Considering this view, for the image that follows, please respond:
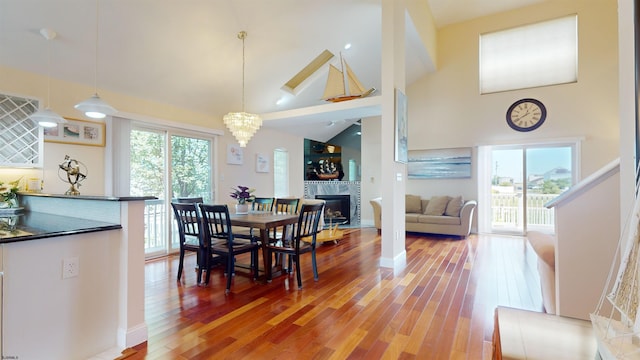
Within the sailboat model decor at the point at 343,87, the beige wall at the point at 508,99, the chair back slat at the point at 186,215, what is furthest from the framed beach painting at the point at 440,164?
the chair back slat at the point at 186,215

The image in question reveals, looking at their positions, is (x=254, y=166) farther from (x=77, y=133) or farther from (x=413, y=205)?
(x=413, y=205)

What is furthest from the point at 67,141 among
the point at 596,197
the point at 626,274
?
the point at 596,197

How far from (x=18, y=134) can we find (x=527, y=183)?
8.04 meters

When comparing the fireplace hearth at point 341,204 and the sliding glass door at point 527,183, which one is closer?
the sliding glass door at point 527,183

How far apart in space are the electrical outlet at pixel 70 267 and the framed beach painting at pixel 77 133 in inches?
93.1

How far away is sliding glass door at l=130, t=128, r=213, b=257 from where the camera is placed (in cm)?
416

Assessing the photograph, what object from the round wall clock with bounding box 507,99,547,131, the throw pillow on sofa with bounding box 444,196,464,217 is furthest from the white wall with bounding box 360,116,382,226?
the round wall clock with bounding box 507,99,547,131

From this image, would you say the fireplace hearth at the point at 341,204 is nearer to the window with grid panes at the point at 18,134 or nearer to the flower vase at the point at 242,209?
the flower vase at the point at 242,209

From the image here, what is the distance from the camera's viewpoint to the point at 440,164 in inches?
258

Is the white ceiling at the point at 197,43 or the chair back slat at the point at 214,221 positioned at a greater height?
the white ceiling at the point at 197,43

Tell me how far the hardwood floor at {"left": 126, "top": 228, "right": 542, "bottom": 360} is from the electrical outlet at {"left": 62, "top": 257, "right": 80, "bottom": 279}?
613mm

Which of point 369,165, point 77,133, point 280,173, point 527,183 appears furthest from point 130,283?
point 527,183

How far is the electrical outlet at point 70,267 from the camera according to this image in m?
1.75

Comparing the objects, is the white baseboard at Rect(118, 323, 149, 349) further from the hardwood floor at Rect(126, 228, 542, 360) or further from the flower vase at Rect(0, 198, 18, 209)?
the flower vase at Rect(0, 198, 18, 209)
